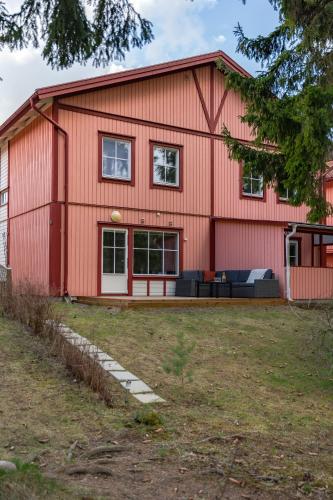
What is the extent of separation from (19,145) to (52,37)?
11758 mm

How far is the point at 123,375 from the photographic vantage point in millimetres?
6969

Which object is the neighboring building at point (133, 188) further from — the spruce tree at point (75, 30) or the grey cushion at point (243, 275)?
the spruce tree at point (75, 30)

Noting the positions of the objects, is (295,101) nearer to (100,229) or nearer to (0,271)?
(100,229)

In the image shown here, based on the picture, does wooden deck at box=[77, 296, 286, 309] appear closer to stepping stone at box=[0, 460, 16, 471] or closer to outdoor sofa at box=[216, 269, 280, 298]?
outdoor sofa at box=[216, 269, 280, 298]

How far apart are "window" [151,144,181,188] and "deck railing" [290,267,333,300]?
4550mm

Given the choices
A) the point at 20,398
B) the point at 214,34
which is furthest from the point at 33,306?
the point at 214,34

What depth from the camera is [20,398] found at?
5.81 meters

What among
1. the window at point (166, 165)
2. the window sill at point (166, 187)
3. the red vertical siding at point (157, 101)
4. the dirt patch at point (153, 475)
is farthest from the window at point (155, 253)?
the dirt patch at point (153, 475)

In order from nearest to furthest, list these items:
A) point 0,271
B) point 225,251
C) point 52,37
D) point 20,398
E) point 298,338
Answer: point 52,37, point 20,398, point 298,338, point 0,271, point 225,251

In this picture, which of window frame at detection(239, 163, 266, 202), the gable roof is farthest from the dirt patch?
window frame at detection(239, 163, 266, 202)

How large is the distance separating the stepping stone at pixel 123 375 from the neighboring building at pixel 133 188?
6.72 meters

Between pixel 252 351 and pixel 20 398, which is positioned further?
pixel 252 351

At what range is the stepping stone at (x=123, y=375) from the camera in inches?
269

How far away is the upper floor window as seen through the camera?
14742mm
